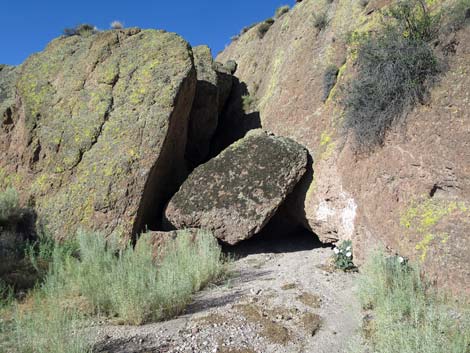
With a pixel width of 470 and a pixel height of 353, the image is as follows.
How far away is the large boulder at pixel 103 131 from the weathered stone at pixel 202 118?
3.90ft

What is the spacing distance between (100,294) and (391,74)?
4633 millimetres

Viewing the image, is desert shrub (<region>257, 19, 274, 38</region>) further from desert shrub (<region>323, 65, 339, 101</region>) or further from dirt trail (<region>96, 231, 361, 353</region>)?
dirt trail (<region>96, 231, 361, 353</region>)

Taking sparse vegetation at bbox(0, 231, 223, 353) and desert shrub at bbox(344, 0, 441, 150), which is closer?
sparse vegetation at bbox(0, 231, 223, 353)

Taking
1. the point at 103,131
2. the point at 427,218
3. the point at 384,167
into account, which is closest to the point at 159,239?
the point at 103,131

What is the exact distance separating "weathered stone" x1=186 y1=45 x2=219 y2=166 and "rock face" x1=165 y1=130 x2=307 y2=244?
6.48 feet

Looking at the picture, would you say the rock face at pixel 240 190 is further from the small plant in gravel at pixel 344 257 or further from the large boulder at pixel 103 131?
the small plant in gravel at pixel 344 257

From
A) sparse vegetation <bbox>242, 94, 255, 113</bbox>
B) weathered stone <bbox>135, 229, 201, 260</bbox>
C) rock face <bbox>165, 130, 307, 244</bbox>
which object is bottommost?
weathered stone <bbox>135, 229, 201, 260</bbox>

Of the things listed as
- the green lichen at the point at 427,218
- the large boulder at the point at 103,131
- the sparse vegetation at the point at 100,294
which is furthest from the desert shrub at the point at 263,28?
the green lichen at the point at 427,218

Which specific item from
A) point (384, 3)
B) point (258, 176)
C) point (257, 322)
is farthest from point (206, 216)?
point (384, 3)

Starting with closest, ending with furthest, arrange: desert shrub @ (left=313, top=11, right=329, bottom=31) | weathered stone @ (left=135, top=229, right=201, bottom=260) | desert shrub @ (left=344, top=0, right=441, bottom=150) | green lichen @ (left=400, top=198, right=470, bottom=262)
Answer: green lichen @ (left=400, top=198, right=470, bottom=262) → desert shrub @ (left=344, top=0, right=441, bottom=150) → weathered stone @ (left=135, top=229, right=201, bottom=260) → desert shrub @ (left=313, top=11, right=329, bottom=31)

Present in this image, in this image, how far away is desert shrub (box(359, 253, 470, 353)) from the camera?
3.10 meters

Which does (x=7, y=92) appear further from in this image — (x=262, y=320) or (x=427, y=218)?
(x=427, y=218)

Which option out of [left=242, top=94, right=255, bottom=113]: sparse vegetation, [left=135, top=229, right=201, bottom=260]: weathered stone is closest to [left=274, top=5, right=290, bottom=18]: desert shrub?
[left=242, top=94, right=255, bottom=113]: sparse vegetation

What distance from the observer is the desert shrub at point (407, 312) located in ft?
10.2
